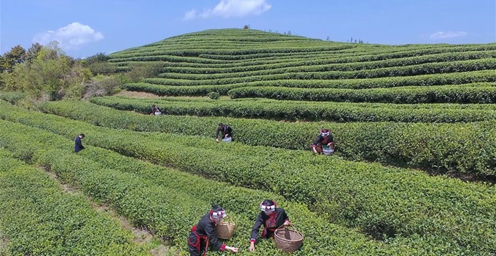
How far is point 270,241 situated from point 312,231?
1041 millimetres

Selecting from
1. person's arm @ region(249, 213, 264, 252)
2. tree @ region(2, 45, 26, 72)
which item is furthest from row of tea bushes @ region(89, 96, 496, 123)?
tree @ region(2, 45, 26, 72)

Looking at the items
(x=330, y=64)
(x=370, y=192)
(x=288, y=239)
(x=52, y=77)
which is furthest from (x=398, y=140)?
(x=52, y=77)

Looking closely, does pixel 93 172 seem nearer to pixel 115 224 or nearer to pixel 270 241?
pixel 115 224

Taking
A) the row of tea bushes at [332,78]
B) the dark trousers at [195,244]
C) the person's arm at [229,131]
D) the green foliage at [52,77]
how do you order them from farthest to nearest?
the green foliage at [52,77] → the row of tea bushes at [332,78] → the person's arm at [229,131] → the dark trousers at [195,244]

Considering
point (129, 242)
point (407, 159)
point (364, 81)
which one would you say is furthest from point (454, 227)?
point (364, 81)

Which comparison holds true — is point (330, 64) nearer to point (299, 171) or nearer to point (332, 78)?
point (332, 78)

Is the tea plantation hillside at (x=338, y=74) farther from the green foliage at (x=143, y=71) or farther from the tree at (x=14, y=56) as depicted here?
the tree at (x=14, y=56)

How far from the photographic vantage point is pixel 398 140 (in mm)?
12906

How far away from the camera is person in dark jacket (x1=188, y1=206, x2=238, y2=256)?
7137mm

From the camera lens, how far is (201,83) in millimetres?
35500

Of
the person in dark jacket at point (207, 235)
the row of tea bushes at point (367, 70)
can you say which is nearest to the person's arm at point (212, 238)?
the person in dark jacket at point (207, 235)

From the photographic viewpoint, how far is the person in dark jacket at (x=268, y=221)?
7286 millimetres

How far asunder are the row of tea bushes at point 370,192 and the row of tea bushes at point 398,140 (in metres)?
1.50

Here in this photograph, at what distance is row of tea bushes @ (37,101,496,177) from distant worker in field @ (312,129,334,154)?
112 centimetres
